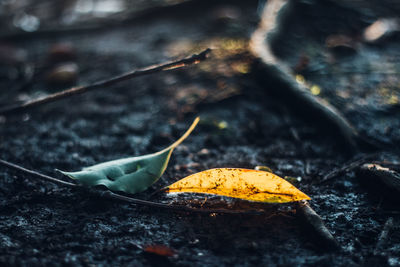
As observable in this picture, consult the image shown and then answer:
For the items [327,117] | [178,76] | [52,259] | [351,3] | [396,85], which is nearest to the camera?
[52,259]

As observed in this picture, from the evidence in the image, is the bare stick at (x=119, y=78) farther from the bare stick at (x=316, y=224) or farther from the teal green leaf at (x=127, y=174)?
the bare stick at (x=316, y=224)

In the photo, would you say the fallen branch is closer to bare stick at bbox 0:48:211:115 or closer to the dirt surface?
the dirt surface

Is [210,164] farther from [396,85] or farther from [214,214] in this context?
[396,85]

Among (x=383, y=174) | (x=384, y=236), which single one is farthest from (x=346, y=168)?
(x=384, y=236)

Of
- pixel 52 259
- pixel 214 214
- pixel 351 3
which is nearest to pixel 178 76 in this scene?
pixel 214 214

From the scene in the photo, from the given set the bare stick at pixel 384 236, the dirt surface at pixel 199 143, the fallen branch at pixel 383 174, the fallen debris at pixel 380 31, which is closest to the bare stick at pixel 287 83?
the dirt surface at pixel 199 143

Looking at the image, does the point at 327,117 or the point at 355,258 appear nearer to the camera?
the point at 355,258

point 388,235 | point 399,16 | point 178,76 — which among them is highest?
point 399,16
